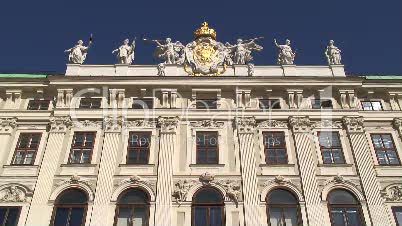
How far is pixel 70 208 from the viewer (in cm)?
2414

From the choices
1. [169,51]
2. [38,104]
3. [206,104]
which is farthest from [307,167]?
[38,104]

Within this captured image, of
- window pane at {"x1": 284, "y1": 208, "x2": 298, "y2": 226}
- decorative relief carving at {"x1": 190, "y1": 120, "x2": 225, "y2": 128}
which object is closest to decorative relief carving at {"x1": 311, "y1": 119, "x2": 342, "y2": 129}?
decorative relief carving at {"x1": 190, "y1": 120, "x2": 225, "y2": 128}

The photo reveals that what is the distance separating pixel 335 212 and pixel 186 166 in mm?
6974

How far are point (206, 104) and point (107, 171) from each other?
21.1 ft

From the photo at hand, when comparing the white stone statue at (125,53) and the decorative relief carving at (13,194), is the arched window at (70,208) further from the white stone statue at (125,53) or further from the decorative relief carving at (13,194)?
the white stone statue at (125,53)

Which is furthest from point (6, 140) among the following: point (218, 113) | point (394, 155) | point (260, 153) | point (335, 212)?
point (394, 155)

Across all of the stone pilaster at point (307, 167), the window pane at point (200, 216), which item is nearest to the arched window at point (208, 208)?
the window pane at point (200, 216)

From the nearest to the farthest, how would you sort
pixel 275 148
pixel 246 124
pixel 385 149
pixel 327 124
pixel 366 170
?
pixel 366 170 → pixel 275 148 → pixel 385 149 → pixel 246 124 → pixel 327 124

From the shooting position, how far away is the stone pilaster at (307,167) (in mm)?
23967

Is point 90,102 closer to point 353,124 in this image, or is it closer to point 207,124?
point 207,124

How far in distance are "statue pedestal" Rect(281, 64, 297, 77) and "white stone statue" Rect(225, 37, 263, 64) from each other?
2.00 metres

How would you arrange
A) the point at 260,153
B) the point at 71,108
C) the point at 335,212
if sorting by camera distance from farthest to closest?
the point at 71,108, the point at 260,153, the point at 335,212

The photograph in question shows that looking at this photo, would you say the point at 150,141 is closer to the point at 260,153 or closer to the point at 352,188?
the point at 260,153

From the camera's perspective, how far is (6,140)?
88.1ft
